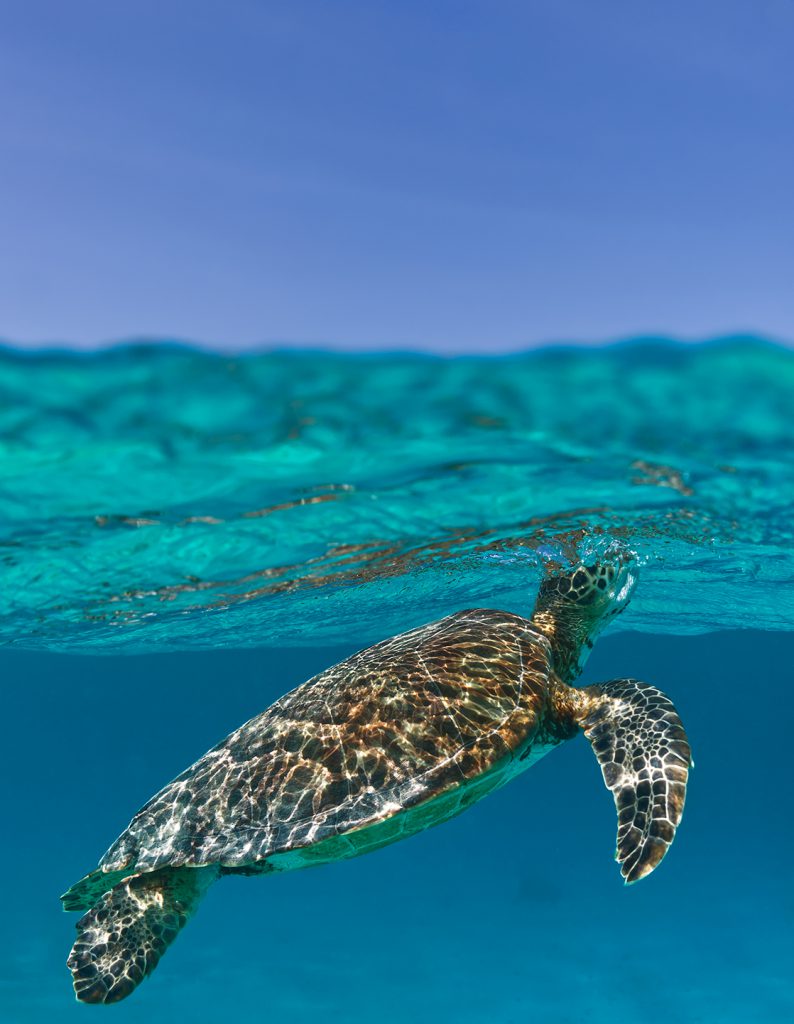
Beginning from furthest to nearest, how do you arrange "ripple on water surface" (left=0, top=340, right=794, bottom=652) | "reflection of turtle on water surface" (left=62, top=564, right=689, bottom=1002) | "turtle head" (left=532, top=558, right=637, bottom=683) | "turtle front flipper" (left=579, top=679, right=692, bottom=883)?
1. "turtle head" (left=532, top=558, right=637, bottom=683)
2. "ripple on water surface" (left=0, top=340, right=794, bottom=652)
3. "reflection of turtle on water surface" (left=62, top=564, right=689, bottom=1002)
4. "turtle front flipper" (left=579, top=679, right=692, bottom=883)

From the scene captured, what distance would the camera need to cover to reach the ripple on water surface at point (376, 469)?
26.0ft

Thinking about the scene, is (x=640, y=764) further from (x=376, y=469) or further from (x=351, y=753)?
(x=376, y=469)

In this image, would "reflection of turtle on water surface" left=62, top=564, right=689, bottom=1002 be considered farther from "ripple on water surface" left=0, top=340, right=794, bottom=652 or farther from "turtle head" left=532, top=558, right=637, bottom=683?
"ripple on water surface" left=0, top=340, right=794, bottom=652

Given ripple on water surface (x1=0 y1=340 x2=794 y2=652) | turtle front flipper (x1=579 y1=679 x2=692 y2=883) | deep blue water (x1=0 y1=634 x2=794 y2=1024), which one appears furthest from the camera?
deep blue water (x1=0 y1=634 x2=794 y2=1024)

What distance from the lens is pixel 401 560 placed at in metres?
17.1

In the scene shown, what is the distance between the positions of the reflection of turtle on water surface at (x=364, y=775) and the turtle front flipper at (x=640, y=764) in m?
0.01

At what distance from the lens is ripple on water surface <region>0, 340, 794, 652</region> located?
791 cm

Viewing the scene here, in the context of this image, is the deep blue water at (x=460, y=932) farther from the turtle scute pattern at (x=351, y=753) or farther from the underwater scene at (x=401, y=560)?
the turtle scute pattern at (x=351, y=753)

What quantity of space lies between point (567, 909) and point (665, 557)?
2192cm

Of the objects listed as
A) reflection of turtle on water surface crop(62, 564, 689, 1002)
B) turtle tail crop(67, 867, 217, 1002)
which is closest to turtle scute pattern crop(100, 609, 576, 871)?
reflection of turtle on water surface crop(62, 564, 689, 1002)

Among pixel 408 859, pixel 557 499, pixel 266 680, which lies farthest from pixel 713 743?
pixel 557 499

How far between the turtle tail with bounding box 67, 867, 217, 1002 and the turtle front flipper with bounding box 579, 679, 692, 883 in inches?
171

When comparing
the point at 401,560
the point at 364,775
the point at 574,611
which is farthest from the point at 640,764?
the point at 401,560

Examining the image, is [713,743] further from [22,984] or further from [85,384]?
[85,384]
